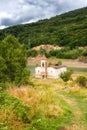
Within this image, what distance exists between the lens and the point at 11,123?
9.86 m

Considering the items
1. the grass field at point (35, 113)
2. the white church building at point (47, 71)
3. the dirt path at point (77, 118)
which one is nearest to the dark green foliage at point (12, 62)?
the dirt path at point (77, 118)

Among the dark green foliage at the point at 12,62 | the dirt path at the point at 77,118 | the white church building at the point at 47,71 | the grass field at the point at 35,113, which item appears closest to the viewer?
the grass field at the point at 35,113

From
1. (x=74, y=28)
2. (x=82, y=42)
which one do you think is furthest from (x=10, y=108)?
(x=74, y=28)

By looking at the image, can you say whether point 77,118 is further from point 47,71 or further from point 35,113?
point 47,71

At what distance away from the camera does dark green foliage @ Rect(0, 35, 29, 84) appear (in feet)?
92.9

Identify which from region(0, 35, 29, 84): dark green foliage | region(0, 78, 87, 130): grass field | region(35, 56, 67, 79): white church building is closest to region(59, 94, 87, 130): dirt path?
region(0, 78, 87, 130): grass field

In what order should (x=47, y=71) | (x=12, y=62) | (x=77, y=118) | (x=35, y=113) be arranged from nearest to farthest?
(x=35, y=113), (x=77, y=118), (x=12, y=62), (x=47, y=71)

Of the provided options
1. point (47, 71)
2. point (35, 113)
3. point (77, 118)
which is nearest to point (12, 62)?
point (77, 118)

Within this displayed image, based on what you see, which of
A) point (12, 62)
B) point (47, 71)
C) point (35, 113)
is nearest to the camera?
point (35, 113)

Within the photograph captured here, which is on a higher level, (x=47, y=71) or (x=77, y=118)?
(x=77, y=118)

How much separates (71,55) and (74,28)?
195 ft

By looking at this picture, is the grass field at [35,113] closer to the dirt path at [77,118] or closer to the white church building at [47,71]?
the dirt path at [77,118]

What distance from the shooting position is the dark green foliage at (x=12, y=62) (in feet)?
92.9

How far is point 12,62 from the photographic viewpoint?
96.1 ft
